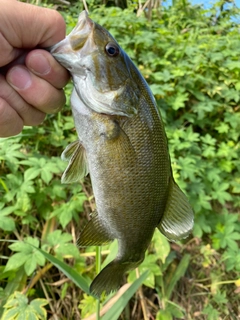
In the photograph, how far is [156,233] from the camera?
182 cm

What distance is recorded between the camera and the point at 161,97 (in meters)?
2.79

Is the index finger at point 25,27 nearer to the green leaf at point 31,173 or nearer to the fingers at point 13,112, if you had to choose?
the fingers at point 13,112

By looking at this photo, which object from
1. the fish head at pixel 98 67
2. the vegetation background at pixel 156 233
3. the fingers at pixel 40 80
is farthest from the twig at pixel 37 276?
the fish head at pixel 98 67

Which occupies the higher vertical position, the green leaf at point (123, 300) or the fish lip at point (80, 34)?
the fish lip at point (80, 34)

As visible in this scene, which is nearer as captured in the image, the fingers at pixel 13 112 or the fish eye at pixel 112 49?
the fish eye at pixel 112 49

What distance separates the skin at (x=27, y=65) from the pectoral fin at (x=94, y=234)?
41 centimetres

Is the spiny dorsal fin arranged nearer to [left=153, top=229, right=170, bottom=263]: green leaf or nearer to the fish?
the fish

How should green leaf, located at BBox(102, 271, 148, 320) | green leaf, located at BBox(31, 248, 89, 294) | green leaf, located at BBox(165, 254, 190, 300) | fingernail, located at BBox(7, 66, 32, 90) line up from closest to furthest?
1. fingernail, located at BBox(7, 66, 32, 90)
2. green leaf, located at BBox(31, 248, 89, 294)
3. green leaf, located at BBox(102, 271, 148, 320)
4. green leaf, located at BBox(165, 254, 190, 300)

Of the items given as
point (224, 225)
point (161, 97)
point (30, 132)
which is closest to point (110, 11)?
point (161, 97)

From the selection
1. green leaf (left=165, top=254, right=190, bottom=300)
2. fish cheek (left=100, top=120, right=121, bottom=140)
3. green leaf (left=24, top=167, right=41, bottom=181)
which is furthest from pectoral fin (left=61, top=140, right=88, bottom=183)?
green leaf (left=165, top=254, right=190, bottom=300)

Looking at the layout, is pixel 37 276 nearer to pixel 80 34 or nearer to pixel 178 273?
pixel 178 273

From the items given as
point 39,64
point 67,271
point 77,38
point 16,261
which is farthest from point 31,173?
point 77,38

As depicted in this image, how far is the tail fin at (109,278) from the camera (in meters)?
1.14

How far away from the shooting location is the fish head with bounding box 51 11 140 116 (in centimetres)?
91
